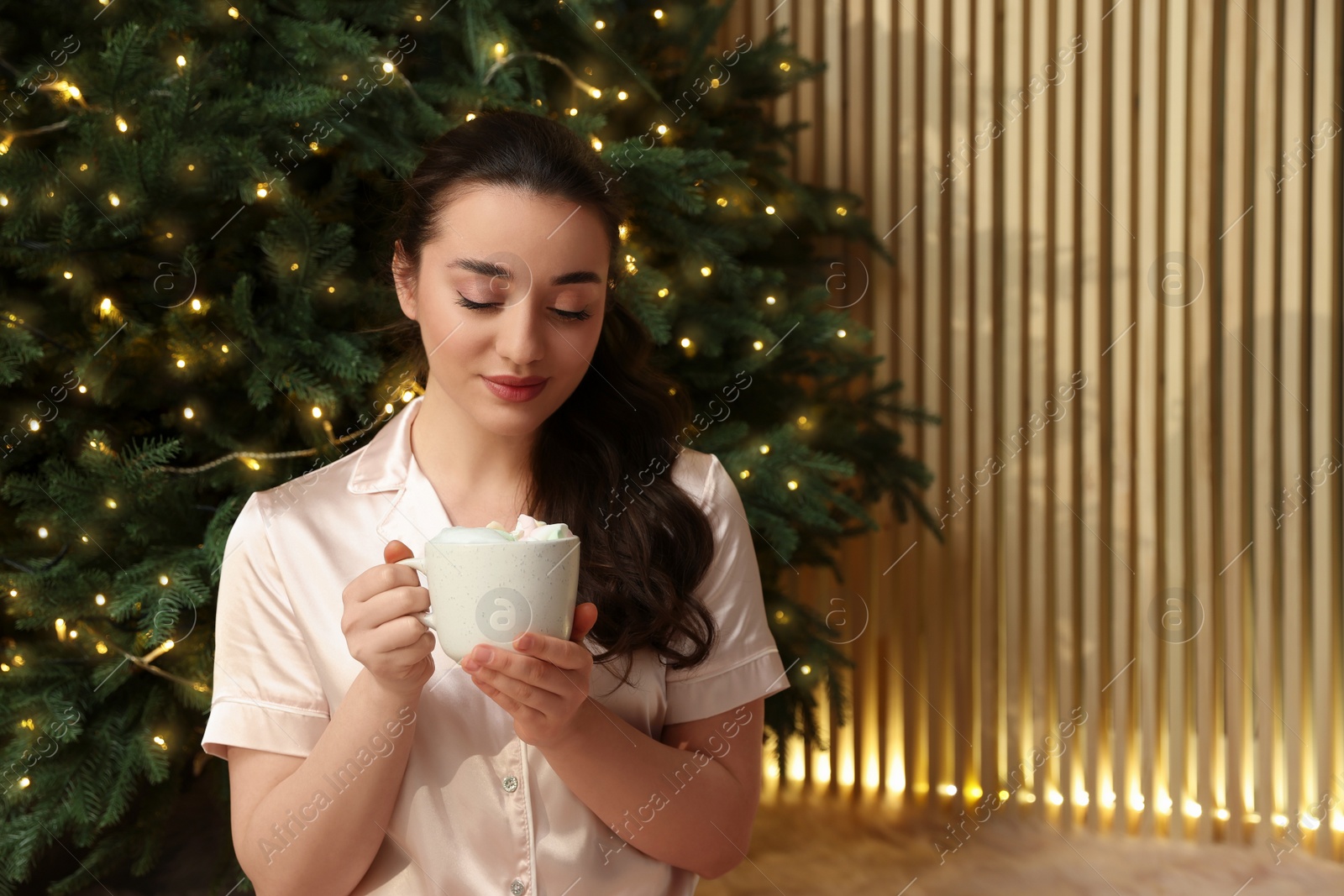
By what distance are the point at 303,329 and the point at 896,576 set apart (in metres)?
2.01

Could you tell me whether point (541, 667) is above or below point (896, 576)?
above

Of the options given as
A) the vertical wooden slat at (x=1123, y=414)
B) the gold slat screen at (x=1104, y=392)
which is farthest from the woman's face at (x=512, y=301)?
the vertical wooden slat at (x=1123, y=414)

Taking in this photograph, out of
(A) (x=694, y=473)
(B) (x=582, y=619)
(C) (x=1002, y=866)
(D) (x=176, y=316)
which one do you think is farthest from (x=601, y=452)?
(C) (x=1002, y=866)

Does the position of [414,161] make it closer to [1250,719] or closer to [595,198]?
[595,198]

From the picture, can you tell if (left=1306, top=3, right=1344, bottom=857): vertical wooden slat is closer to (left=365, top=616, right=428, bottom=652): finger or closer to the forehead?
the forehead

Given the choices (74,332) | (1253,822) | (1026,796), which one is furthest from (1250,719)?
(74,332)

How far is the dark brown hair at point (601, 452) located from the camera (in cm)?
115

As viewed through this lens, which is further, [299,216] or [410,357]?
[299,216]

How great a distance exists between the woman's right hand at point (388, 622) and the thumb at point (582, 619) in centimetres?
13

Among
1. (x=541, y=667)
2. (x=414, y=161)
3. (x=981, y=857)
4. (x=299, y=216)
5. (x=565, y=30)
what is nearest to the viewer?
(x=541, y=667)

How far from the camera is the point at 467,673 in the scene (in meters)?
0.98

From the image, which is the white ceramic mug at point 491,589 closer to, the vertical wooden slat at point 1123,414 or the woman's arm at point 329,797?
the woman's arm at point 329,797

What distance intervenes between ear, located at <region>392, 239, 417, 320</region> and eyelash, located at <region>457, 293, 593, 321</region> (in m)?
0.16

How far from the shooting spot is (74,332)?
1.82 m
